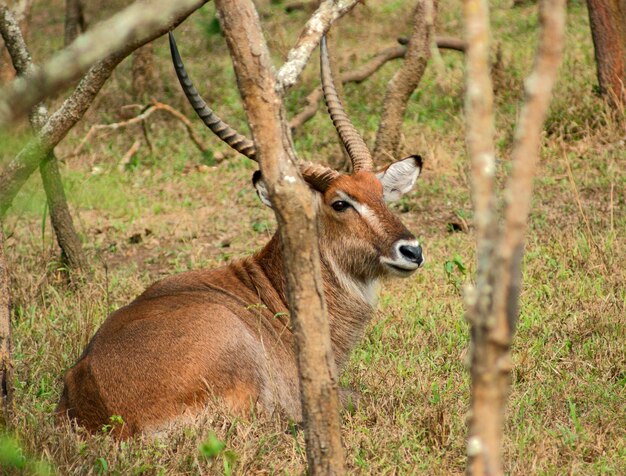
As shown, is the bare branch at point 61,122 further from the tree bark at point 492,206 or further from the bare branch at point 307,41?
the tree bark at point 492,206

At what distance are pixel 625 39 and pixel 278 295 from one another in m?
5.09

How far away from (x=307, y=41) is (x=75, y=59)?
1302 millimetres

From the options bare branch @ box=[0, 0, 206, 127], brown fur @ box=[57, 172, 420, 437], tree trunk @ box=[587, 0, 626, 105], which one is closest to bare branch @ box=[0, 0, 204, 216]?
brown fur @ box=[57, 172, 420, 437]

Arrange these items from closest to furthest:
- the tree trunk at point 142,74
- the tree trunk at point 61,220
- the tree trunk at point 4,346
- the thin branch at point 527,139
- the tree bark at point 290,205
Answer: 1. the thin branch at point 527,139
2. the tree bark at point 290,205
3. the tree trunk at point 4,346
4. the tree trunk at point 61,220
5. the tree trunk at point 142,74

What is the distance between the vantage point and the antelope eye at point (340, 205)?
193 inches

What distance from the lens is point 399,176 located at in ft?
17.8

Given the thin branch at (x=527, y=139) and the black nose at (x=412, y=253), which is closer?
the thin branch at (x=527, y=139)

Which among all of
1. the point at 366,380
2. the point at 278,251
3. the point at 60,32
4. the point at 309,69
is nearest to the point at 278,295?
the point at 278,251

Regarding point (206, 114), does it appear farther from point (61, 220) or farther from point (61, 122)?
point (61, 220)

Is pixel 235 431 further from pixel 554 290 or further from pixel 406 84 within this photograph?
pixel 406 84

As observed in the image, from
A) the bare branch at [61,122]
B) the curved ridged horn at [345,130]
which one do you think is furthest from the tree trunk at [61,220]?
the curved ridged horn at [345,130]

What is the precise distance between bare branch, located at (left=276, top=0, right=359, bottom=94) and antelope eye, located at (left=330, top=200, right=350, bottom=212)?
1.59 meters

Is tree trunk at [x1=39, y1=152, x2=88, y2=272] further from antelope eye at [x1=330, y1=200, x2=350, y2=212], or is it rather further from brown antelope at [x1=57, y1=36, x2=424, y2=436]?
antelope eye at [x1=330, y1=200, x2=350, y2=212]

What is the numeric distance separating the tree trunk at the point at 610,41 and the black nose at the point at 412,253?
446 cm
